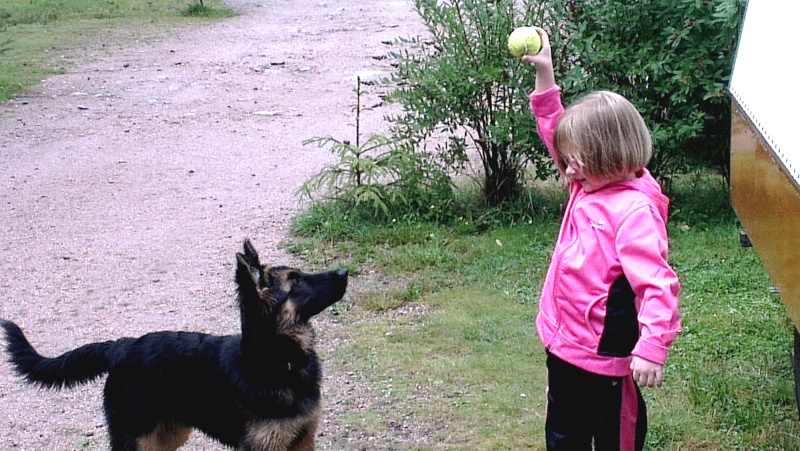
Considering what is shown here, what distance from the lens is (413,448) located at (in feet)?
15.9

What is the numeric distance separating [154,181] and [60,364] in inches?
221

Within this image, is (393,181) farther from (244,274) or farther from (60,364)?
(244,274)

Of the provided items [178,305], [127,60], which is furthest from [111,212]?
[127,60]

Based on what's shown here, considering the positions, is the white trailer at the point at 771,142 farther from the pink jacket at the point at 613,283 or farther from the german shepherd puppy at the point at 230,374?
the german shepherd puppy at the point at 230,374

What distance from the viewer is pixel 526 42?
380 cm

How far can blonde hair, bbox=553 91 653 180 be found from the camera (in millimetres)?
3301

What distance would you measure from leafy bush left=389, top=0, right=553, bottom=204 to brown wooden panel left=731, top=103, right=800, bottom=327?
2804 mm

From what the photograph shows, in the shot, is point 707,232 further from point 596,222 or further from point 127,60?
point 127,60

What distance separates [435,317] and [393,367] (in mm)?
790

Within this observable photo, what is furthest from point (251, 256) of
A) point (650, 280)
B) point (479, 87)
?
point (479, 87)

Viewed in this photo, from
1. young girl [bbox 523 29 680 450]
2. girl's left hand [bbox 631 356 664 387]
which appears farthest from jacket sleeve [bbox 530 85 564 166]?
girl's left hand [bbox 631 356 664 387]

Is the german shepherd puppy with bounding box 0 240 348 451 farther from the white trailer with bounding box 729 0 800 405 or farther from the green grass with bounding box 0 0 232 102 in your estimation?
the green grass with bounding box 0 0 232 102

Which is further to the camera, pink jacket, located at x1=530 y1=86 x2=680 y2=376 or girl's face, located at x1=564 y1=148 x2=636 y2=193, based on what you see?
girl's face, located at x1=564 y1=148 x2=636 y2=193

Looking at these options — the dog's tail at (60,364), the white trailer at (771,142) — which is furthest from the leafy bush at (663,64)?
the dog's tail at (60,364)
